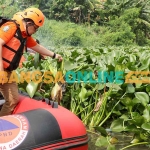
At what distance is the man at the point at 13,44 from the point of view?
2.80 meters

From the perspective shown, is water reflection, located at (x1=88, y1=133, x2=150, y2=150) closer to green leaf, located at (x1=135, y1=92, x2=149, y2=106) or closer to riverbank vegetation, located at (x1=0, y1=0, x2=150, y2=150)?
riverbank vegetation, located at (x1=0, y1=0, x2=150, y2=150)

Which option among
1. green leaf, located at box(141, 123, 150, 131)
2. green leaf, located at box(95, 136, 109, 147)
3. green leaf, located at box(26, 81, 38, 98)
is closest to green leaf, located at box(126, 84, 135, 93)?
green leaf, located at box(141, 123, 150, 131)

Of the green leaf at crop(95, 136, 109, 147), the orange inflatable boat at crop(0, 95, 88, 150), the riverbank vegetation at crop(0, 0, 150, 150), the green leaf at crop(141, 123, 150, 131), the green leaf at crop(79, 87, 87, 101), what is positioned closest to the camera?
the orange inflatable boat at crop(0, 95, 88, 150)

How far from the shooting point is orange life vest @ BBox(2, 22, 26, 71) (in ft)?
9.34

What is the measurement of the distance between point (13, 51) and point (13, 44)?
0.06 m

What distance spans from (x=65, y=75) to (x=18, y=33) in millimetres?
999

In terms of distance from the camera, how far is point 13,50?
287cm

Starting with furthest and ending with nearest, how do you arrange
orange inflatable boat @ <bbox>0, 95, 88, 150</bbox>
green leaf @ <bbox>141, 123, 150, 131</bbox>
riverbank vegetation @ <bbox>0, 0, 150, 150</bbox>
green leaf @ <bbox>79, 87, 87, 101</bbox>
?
green leaf @ <bbox>79, 87, 87, 101</bbox> < riverbank vegetation @ <bbox>0, 0, 150, 150</bbox> < green leaf @ <bbox>141, 123, 150, 131</bbox> < orange inflatable boat @ <bbox>0, 95, 88, 150</bbox>

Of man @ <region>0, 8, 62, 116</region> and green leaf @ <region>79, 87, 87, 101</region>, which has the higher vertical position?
man @ <region>0, 8, 62, 116</region>

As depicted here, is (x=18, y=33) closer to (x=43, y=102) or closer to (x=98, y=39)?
(x=43, y=102)

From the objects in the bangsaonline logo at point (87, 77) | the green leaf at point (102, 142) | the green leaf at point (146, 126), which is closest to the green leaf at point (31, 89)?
the bangsaonline logo at point (87, 77)

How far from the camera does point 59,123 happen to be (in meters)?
2.33

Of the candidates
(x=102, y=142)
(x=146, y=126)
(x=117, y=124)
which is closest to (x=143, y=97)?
(x=117, y=124)

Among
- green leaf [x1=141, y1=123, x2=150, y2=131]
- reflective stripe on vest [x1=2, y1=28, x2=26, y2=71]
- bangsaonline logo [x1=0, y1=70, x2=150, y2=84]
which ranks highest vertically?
reflective stripe on vest [x1=2, y1=28, x2=26, y2=71]
